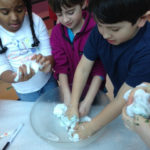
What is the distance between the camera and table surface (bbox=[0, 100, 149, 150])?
0.63 m

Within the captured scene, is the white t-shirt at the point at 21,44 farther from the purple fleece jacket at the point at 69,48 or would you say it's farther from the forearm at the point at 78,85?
the forearm at the point at 78,85

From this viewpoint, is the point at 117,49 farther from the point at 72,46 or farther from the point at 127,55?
the point at 72,46

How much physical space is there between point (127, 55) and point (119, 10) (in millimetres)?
211

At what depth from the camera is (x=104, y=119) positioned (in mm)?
672

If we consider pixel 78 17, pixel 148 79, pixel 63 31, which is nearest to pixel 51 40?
pixel 63 31

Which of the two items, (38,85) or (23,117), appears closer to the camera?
(23,117)

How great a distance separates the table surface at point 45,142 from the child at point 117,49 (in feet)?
0.14

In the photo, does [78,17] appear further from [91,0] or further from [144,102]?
[144,102]

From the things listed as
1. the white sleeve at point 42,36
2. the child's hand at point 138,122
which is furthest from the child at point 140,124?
the white sleeve at point 42,36

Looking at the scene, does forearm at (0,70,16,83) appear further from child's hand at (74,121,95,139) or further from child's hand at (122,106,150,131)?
Result: child's hand at (122,106,150,131)

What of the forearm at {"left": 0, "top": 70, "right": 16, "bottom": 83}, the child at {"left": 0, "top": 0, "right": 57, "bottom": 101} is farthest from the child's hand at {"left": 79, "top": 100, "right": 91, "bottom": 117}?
the forearm at {"left": 0, "top": 70, "right": 16, "bottom": 83}

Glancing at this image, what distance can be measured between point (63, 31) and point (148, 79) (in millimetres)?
504

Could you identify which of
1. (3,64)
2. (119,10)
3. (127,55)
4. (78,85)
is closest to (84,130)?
(78,85)

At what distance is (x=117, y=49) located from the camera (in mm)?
722
